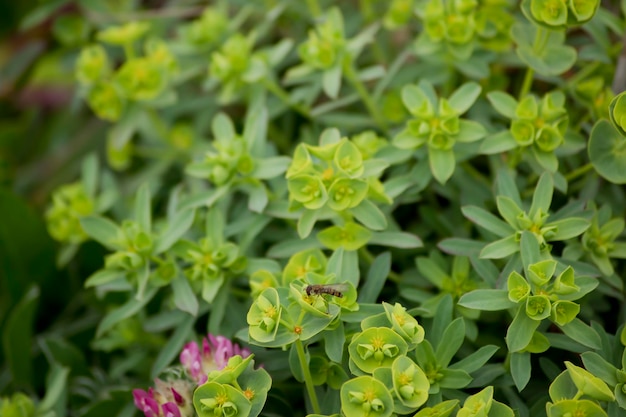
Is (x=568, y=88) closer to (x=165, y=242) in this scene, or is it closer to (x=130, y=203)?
(x=165, y=242)

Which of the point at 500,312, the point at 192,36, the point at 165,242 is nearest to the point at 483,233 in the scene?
the point at 500,312

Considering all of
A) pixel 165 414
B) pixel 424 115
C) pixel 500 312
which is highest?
pixel 424 115

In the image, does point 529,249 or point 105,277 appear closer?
point 529,249

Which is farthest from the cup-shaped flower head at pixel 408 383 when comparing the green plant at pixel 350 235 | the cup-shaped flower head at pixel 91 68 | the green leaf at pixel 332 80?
the cup-shaped flower head at pixel 91 68

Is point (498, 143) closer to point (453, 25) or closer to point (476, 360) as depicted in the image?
point (453, 25)

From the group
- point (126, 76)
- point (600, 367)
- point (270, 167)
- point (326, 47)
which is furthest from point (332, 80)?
point (600, 367)

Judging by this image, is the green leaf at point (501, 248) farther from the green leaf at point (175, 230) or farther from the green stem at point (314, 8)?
the green stem at point (314, 8)

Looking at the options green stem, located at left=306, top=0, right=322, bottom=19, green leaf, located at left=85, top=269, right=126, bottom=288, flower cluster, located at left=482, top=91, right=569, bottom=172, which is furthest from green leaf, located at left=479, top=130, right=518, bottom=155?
green leaf, located at left=85, top=269, right=126, bottom=288

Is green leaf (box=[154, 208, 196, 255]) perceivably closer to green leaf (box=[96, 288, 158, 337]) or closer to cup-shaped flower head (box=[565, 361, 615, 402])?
green leaf (box=[96, 288, 158, 337])
